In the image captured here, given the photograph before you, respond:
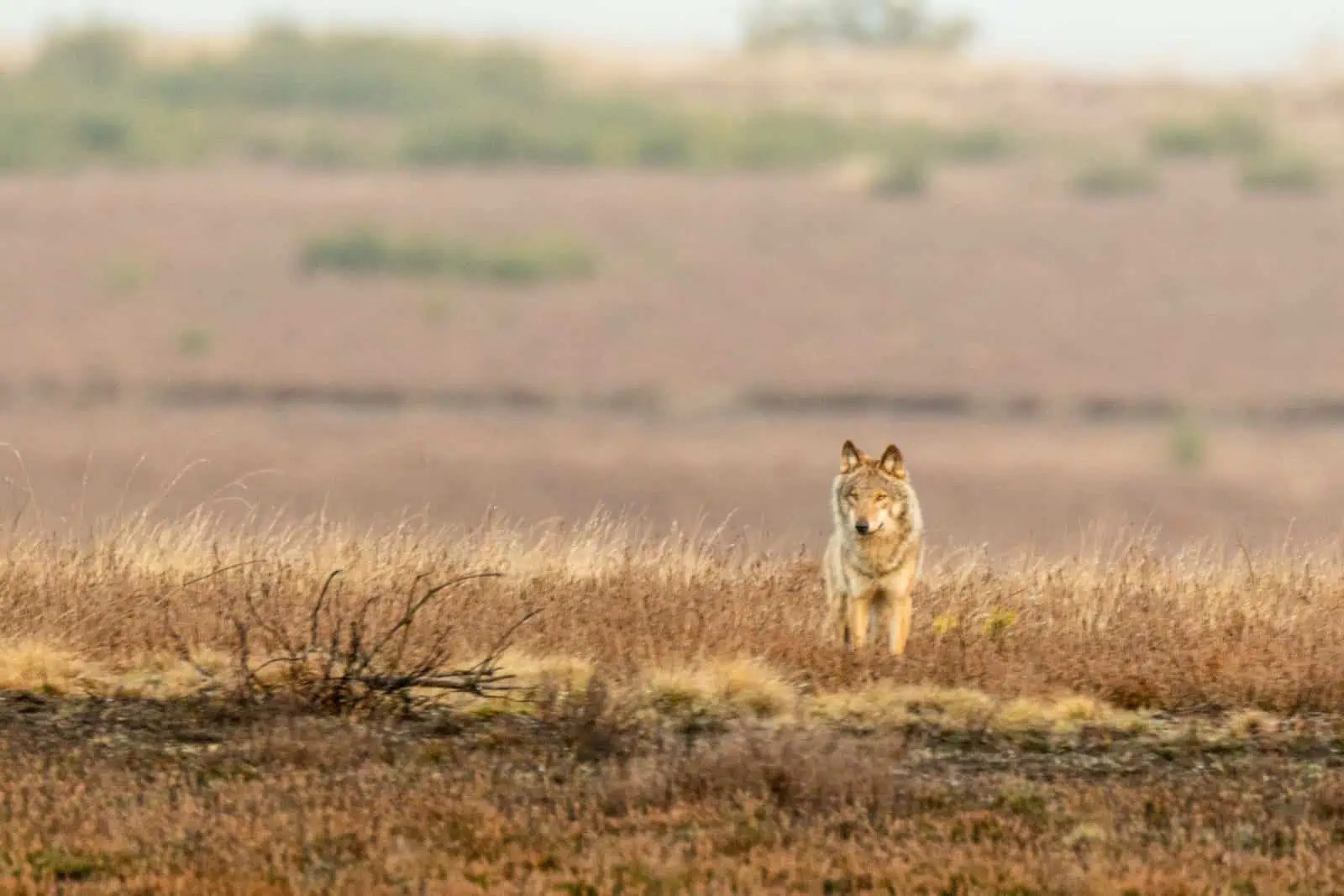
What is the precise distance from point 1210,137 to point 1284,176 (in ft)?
30.2

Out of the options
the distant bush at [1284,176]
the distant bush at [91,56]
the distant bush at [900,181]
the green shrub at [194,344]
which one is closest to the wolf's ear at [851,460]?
the green shrub at [194,344]

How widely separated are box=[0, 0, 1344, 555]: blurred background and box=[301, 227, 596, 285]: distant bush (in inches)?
3.9

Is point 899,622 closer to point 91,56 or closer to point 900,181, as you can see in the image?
point 900,181

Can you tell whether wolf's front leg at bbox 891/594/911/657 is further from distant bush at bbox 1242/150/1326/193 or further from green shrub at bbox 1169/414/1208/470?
distant bush at bbox 1242/150/1326/193

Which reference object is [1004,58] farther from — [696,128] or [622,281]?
[622,281]

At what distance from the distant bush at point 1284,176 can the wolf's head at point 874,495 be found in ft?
181

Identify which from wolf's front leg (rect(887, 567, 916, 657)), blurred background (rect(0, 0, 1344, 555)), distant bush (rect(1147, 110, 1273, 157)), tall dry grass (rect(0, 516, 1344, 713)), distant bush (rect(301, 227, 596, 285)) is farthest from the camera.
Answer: distant bush (rect(1147, 110, 1273, 157))

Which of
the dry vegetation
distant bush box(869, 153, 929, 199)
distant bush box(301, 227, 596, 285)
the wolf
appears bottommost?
the dry vegetation

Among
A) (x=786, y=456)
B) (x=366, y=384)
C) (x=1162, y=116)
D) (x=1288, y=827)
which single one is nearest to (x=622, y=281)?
(x=366, y=384)

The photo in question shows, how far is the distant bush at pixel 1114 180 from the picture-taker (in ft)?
215

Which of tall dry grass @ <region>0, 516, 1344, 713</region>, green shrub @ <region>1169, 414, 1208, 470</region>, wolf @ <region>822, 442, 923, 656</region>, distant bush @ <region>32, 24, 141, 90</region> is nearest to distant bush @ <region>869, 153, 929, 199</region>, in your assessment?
green shrub @ <region>1169, 414, 1208, 470</region>

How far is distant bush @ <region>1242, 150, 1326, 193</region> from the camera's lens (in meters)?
64.2

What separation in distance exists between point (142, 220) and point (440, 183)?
398 inches

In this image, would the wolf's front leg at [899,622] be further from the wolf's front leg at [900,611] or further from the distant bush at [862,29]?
the distant bush at [862,29]
